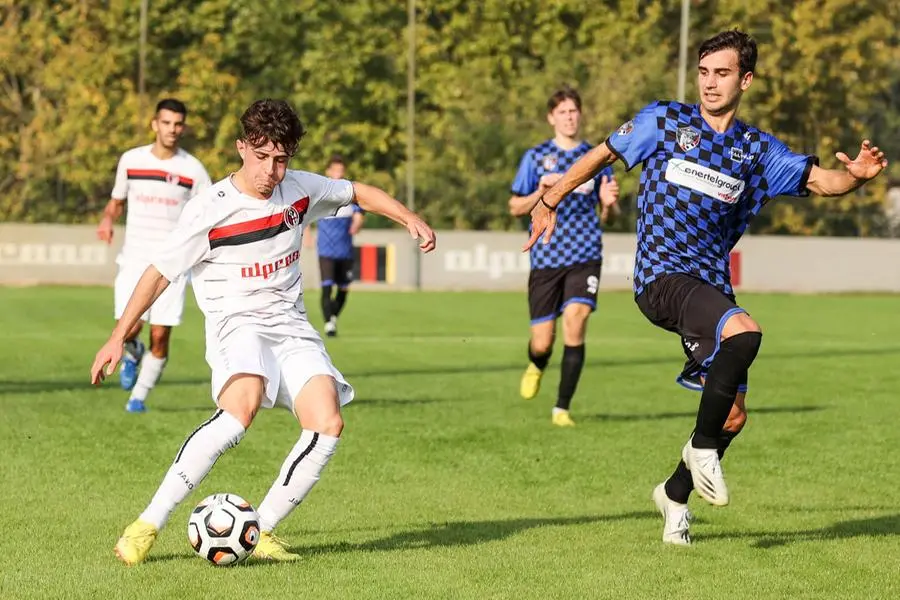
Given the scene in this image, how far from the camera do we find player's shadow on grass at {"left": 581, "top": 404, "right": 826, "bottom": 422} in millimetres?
10844

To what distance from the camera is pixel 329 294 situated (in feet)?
62.7

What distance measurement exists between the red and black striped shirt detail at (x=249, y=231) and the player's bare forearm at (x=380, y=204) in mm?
451

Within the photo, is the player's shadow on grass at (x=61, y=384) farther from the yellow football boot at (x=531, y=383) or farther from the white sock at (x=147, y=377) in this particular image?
the yellow football boot at (x=531, y=383)

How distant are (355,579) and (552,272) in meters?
5.39

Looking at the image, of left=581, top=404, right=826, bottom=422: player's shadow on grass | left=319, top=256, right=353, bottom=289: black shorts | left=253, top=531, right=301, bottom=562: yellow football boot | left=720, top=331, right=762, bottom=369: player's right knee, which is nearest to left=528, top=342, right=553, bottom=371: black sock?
left=581, top=404, right=826, bottom=422: player's shadow on grass

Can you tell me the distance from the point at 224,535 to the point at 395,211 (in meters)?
1.53

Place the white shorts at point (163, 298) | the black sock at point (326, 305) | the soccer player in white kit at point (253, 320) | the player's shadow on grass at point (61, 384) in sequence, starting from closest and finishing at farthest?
the soccer player in white kit at point (253, 320), the white shorts at point (163, 298), the player's shadow on grass at point (61, 384), the black sock at point (326, 305)

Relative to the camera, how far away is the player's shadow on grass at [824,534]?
649 centimetres

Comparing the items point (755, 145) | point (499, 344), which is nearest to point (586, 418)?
point (755, 145)

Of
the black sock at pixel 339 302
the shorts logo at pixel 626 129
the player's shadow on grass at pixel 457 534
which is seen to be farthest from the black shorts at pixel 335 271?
the shorts logo at pixel 626 129

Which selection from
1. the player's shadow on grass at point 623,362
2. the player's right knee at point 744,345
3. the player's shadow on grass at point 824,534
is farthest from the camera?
the player's shadow on grass at point 623,362

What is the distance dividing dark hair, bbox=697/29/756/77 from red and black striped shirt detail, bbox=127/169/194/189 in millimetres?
5510

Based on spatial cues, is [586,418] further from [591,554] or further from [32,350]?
[32,350]

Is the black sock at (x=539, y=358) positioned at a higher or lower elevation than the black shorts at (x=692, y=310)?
lower
